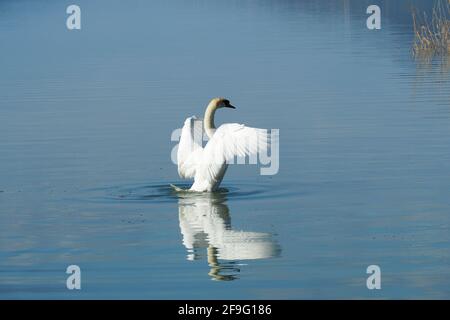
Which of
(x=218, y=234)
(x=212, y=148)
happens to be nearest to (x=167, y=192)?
(x=212, y=148)

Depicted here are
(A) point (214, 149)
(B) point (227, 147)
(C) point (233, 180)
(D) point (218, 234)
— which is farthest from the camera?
(C) point (233, 180)

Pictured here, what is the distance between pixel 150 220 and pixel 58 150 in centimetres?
570

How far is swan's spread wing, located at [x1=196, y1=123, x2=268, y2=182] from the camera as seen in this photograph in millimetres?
14836

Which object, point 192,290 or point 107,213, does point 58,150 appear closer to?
point 107,213

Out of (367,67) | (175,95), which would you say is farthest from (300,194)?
(367,67)

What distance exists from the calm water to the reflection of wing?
0.10 feet

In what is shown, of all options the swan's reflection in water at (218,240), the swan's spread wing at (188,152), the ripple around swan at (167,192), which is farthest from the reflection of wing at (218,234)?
the swan's spread wing at (188,152)

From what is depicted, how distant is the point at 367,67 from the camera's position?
32031mm

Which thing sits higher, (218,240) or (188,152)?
(188,152)

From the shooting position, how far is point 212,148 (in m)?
15.5

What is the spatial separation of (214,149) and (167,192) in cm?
108

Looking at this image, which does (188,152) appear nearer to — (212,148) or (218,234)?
(212,148)

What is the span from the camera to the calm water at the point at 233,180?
460 inches

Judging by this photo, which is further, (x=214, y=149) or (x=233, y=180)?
(x=233, y=180)
